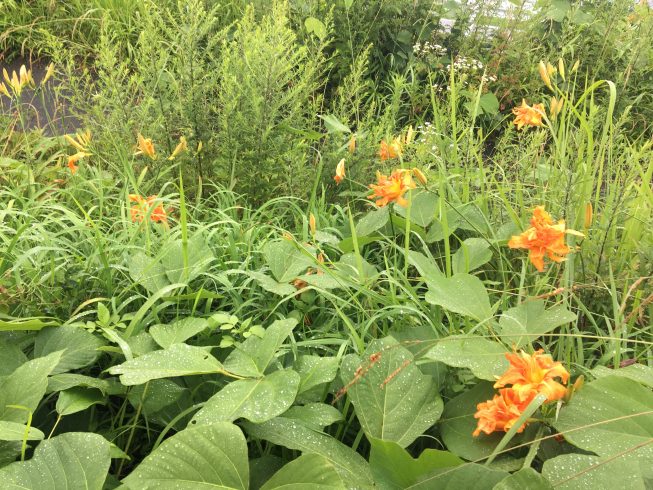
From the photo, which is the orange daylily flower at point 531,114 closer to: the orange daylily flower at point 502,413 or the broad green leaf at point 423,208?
the broad green leaf at point 423,208

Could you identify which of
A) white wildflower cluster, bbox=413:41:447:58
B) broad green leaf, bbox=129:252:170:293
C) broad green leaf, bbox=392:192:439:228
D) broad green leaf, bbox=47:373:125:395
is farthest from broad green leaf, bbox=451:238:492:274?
white wildflower cluster, bbox=413:41:447:58

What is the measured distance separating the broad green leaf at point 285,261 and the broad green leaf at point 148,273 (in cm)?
28

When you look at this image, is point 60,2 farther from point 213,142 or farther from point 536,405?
point 536,405

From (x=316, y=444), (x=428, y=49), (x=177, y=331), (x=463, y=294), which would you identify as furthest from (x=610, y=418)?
(x=428, y=49)

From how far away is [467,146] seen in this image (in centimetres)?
236

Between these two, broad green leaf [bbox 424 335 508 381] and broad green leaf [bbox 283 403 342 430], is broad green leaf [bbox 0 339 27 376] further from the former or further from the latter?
broad green leaf [bbox 424 335 508 381]

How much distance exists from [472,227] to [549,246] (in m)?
0.50

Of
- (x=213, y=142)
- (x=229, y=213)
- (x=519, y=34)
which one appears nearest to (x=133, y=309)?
(x=229, y=213)

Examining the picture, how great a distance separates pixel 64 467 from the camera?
1204 millimetres

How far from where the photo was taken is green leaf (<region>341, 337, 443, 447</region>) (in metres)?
1.32

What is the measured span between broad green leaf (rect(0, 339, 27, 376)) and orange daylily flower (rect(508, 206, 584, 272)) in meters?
1.15

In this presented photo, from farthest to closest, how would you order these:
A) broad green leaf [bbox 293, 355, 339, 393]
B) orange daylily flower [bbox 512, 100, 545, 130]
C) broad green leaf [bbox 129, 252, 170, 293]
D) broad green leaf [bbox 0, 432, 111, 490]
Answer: orange daylily flower [bbox 512, 100, 545, 130]
broad green leaf [bbox 129, 252, 170, 293]
broad green leaf [bbox 293, 355, 339, 393]
broad green leaf [bbox 0, 432, 111, 490]

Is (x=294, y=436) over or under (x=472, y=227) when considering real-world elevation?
under

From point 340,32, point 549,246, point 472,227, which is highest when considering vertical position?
point 340,32
